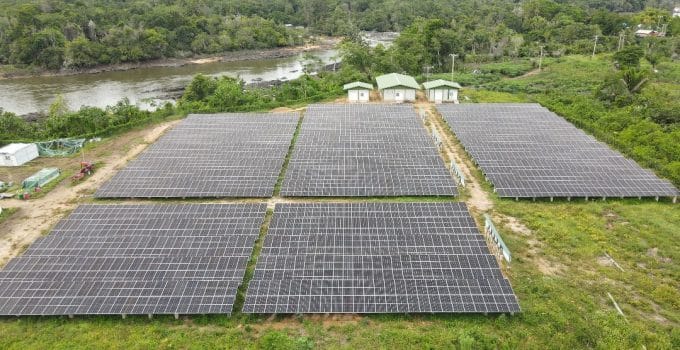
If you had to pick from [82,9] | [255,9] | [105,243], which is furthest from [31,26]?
[105,243]

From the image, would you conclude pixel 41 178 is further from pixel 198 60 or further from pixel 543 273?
pixel 198 60

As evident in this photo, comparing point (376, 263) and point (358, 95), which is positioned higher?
point (358, 95)

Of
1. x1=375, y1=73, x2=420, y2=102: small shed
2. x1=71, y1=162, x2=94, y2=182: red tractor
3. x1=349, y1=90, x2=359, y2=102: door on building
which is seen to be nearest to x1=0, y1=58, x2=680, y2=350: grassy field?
x1=71, y1=162, x2=94, y2=182: red tractor

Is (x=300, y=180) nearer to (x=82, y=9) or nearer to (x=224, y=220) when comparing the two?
(x=224, y=220)

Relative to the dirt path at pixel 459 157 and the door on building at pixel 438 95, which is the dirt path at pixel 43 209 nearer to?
the dirt path at pixel 459 157

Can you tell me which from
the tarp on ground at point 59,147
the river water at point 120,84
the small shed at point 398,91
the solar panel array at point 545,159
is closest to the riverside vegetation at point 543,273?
the solar panel array at point 545,159

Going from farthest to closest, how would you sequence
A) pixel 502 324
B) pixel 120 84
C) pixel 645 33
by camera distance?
pixel 645 33 → pixel 120 84 → pixel 502 324

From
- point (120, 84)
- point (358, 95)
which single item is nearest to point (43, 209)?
point (358, 95)

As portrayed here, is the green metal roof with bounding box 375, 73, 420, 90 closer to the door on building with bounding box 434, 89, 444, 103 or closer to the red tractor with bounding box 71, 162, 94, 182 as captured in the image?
the door on building with bounding box 434, 89, 444, 103
